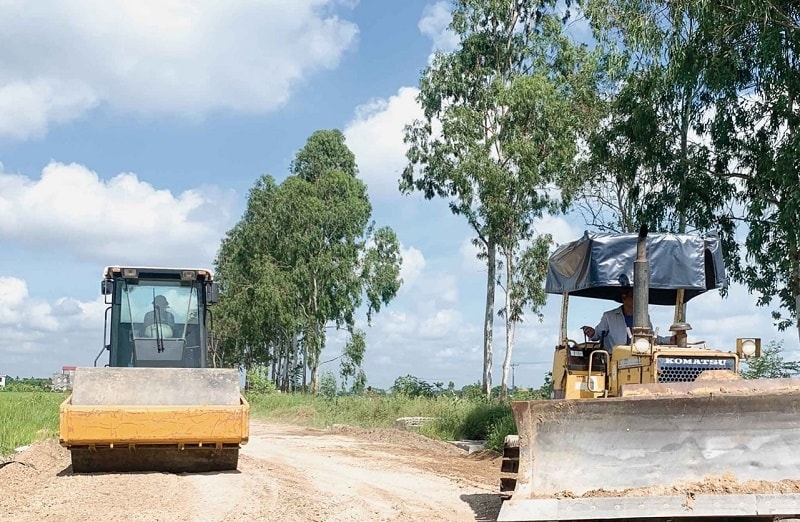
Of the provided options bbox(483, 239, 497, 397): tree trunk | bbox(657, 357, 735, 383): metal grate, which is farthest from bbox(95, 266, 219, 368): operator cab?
bbox(483, 239, 497, 397): tree trunk

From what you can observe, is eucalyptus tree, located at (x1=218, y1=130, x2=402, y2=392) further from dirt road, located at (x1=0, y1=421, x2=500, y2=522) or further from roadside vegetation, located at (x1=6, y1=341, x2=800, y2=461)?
dirt road, located at (x1=0, y1=421, x2=500, y2=522)

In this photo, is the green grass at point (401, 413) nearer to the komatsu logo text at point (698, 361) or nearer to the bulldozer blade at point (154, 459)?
the bulldozer blade at point (154, 459)

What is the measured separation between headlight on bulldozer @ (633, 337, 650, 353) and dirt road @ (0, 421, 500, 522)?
2.14 metres

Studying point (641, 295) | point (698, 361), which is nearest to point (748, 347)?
point (698, 361)

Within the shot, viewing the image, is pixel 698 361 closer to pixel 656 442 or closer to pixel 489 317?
pixel 656 442

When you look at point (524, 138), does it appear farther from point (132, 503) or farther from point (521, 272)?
point (132, 503)

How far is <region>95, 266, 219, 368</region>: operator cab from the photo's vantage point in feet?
39.1

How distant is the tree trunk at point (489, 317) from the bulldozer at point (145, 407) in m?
17.5

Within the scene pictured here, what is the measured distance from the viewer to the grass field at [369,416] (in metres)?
15.7

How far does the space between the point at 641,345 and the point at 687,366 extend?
583 mm

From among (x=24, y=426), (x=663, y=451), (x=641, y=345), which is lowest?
(x=24, y=426)

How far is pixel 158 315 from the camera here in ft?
39.8

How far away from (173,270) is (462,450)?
6.73 m

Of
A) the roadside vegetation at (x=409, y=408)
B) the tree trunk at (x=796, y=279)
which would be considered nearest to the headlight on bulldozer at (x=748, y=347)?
the roadside vegetation at (x=409, y=408)
